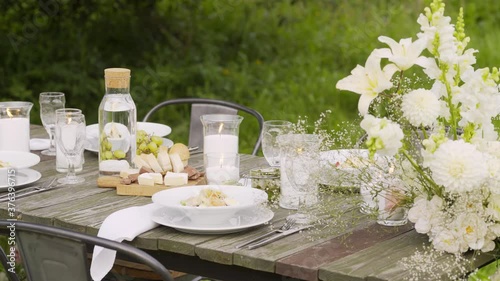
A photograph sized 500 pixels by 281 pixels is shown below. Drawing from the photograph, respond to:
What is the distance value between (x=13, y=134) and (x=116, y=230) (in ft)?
3.14

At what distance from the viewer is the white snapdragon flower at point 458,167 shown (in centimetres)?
222

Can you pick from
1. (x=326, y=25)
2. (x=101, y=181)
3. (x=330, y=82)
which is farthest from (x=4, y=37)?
(x=101, y=181)

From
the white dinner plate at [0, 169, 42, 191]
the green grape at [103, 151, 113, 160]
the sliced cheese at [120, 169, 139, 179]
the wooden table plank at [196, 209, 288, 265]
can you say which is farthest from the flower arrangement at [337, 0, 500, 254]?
the white dinner plate at [0, 169, 42, 191]

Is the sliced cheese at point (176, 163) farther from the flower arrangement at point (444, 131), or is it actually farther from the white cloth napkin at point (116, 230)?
the flower arrangement at point (444, 131)

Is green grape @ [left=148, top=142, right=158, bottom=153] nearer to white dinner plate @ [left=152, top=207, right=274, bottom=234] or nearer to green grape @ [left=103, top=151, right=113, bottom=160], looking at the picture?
green grape @ [left=103, top=151, right=113, bottom=160]

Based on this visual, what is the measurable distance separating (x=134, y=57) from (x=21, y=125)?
406 centimetres

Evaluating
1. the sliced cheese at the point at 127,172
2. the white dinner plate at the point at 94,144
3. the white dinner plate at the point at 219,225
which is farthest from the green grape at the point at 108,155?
the white dinner plate at the point at 219,225

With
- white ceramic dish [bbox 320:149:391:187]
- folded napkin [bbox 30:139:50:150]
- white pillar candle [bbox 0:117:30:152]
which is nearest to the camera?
white ceramic dish [bbox 320:149:391:187]

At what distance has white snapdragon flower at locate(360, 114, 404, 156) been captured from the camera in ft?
7.32

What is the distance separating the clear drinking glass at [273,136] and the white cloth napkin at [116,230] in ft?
1.77

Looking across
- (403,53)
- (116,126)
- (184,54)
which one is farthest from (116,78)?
(184,54)

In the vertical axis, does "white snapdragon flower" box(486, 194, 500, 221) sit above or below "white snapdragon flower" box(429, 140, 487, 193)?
below

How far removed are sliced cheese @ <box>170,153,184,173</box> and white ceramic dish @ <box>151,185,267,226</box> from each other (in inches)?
8.8

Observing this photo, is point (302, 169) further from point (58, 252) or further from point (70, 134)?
point (70, 134)
